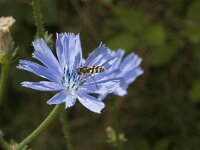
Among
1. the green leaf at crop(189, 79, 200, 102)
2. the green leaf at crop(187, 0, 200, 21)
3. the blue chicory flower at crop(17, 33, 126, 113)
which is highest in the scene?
the green leaf at crop(187, 0, 200, 21)

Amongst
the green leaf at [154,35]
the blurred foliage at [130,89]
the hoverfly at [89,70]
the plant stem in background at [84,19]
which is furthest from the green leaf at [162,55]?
the hoverfly at [89,70]

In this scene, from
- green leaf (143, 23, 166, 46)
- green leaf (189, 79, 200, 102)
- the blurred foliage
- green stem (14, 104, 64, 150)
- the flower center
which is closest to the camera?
green stem (14, 104, 64, 150)

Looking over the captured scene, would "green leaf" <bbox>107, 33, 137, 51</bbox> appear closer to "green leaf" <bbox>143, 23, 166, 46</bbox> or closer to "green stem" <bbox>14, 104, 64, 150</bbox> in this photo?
"green leaf" <bbox>143, 23, 166, 46</bbox>

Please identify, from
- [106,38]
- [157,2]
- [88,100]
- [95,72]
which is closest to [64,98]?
[88,100]

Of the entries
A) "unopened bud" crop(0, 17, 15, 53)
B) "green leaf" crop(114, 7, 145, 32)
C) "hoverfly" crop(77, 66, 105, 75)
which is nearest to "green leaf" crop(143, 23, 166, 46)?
"green leaf" crop(114, 7, 145, 32)

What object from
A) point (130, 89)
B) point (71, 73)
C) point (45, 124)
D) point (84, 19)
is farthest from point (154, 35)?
point (45, 124)

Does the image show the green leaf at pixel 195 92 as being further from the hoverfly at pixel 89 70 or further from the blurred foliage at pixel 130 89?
the hoverfly at pixel 89 70

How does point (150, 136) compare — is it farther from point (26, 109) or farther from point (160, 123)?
point (26, 109)
